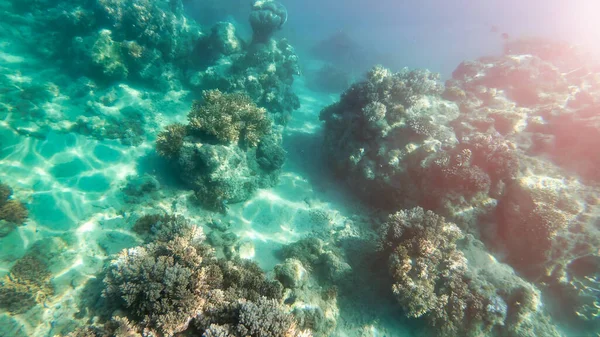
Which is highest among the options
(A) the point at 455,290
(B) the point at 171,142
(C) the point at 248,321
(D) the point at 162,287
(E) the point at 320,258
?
(A) the point at 455,290

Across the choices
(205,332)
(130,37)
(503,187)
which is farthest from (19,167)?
(503,187)

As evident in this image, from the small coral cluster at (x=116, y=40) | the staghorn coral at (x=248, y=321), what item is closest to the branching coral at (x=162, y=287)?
the staghorn coral at (x=248, y=321)

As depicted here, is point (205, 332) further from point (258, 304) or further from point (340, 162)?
point (340, 162)

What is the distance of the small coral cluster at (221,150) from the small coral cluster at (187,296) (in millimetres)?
2872

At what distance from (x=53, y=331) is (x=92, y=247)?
2.19 meters

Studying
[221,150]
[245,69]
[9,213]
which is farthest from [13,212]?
[245,69]

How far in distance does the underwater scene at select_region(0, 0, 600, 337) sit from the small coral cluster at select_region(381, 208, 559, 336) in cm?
4

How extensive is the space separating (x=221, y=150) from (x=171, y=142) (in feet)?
5.52

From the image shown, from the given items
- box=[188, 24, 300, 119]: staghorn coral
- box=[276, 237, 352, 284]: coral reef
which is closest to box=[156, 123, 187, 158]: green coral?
box=[276, 237, 352, 284]: coral reef

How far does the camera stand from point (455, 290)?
6.10 m

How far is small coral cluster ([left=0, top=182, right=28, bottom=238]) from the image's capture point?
672 centimetres

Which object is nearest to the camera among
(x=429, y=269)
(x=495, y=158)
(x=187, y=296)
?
(x=187, y=296)

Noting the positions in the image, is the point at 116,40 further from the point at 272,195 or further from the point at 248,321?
the point at 248,321

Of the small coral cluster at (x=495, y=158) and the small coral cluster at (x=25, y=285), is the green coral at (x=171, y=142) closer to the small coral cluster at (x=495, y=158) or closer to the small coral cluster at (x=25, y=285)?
the small coral cluster at (x=25, y=285)
